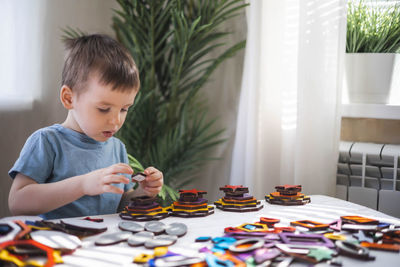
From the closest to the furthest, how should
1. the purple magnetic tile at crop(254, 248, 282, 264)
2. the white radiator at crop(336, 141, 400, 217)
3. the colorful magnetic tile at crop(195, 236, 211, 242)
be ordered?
1. the purple magnetic tile at crop(254, 248, 282, 264)
2. the colorful magnetic tile at crop(195, 236, 211, 242)
3. the white radiator at crop(336, 141, 400, 217)

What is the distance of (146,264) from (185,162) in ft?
4.16

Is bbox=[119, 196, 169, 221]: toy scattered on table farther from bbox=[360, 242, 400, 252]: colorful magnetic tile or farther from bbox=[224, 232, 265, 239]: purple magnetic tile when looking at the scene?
bbox=[360, 242, 400, 252]: colorful magnetic tile

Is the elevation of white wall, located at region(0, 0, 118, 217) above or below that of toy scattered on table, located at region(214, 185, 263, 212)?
above

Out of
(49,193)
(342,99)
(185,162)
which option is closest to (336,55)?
(342,99)

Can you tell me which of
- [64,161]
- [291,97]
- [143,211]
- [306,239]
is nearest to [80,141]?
[64,161]

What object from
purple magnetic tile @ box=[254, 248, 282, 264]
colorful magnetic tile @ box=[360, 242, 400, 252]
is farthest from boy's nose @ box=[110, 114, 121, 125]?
colorful magnetic tile @ box=[360, 242, 400, 252]

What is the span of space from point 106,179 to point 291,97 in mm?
1008

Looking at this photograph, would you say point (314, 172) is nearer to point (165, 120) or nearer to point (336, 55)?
point (336, 55)

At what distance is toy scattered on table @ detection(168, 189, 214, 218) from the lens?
3.16 ft

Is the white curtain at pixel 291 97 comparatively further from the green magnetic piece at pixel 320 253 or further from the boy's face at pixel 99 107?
the green magnetic piece at pixel 320 253

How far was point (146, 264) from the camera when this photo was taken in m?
0.66

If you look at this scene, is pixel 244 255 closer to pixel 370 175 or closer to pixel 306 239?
pixel 306 239

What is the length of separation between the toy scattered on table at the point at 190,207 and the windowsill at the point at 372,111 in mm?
879

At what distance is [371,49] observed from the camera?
1655 mm
